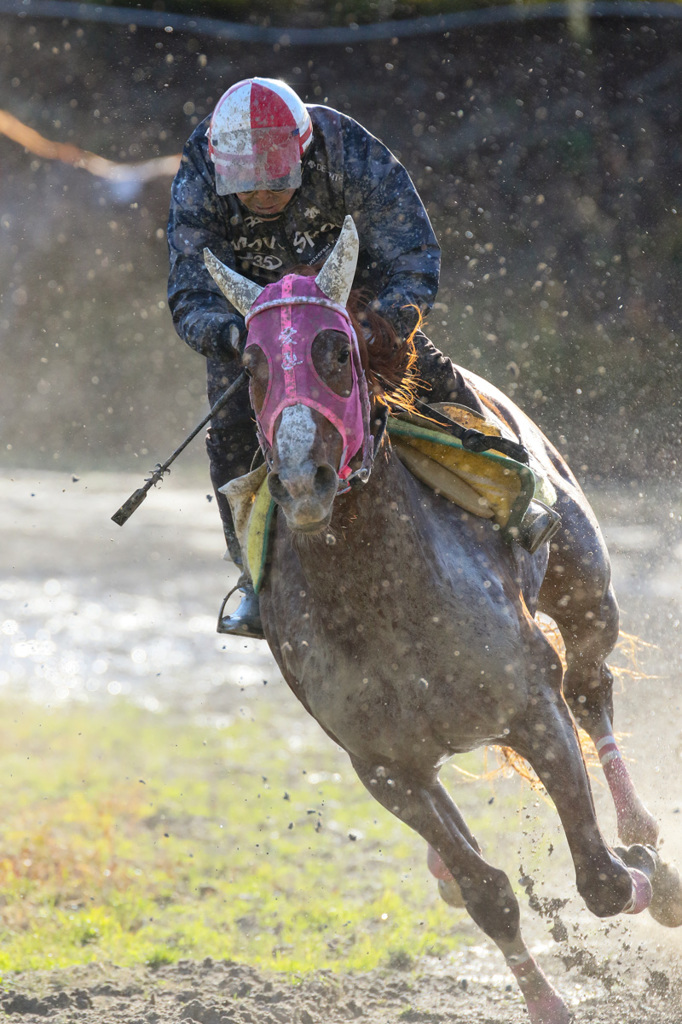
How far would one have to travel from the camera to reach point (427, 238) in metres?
3.45

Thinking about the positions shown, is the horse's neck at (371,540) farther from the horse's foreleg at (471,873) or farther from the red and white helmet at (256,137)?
the red and white helmet at (256,137)

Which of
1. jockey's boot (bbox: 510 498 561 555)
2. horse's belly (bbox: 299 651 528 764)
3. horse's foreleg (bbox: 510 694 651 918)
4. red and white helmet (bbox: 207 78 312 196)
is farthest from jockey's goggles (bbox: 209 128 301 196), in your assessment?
horse's foreleg (bbox: 510 694 651 918)

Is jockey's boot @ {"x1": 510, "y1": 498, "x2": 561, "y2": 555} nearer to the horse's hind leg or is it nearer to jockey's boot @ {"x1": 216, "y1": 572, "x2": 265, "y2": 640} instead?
the horse's hind leg

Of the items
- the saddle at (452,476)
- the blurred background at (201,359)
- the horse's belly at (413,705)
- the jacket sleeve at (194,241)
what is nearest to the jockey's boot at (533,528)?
the saddle at (452,476)

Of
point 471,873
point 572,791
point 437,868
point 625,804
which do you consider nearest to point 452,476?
point 572,791

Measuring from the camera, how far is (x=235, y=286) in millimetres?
Answer: 2918

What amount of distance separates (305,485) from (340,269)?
2.03 ft

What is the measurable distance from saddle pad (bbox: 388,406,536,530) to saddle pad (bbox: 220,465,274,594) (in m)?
0.49

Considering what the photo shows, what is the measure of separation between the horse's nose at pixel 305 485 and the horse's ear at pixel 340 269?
491 mm

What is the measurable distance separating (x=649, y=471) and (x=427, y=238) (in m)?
7.68

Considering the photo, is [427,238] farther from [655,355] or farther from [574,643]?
[655,355]

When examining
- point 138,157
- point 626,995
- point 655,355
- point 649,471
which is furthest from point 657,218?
point 626,995

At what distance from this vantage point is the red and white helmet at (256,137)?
3260 mm

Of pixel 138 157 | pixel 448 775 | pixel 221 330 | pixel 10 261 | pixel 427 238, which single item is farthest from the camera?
pixel 10 261
